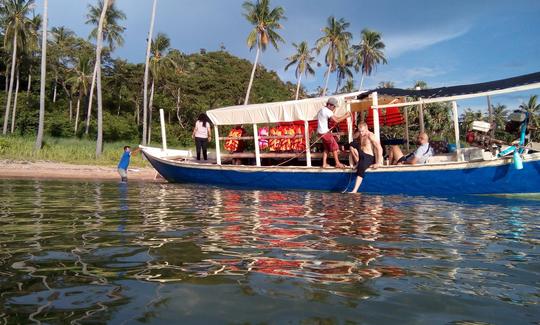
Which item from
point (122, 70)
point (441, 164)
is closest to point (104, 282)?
point (441, 164)

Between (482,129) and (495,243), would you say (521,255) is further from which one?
(482,129)

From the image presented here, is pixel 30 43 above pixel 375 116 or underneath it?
above

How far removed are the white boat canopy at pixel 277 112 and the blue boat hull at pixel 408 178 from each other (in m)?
1.28

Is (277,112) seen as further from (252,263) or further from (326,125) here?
(252,263)

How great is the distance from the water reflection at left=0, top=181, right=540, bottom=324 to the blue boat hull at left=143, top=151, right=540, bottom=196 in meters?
2.96

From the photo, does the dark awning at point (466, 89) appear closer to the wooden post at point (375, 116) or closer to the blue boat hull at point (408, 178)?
the wooden post at point (375, 116)

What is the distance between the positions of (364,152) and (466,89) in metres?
2.51

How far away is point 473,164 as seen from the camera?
873 cm

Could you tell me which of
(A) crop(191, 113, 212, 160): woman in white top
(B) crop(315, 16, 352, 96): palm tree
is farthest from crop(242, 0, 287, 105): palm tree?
(A) crop(191, 113, 212, 160): woman in white top

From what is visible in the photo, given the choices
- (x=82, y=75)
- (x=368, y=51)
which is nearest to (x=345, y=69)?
(x=368, y=51)

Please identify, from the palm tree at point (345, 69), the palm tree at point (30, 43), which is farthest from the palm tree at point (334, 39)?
the palm tree at point (30, 43)

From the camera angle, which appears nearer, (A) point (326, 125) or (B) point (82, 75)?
(A) point (326, 125)

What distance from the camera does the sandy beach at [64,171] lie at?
18.3m

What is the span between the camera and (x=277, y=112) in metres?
11.0
